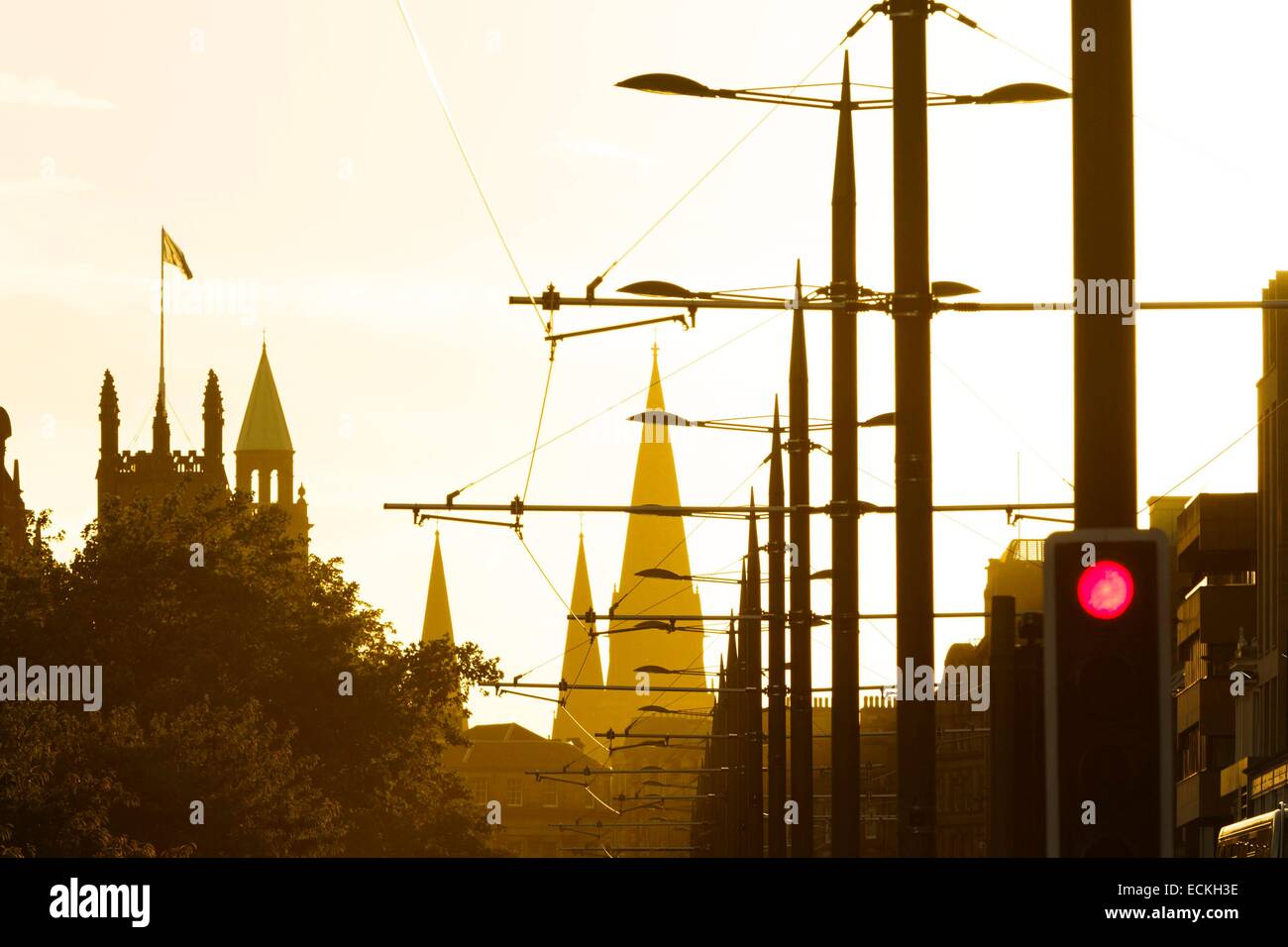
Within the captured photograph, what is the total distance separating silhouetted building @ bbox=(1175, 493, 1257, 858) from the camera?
92750mm

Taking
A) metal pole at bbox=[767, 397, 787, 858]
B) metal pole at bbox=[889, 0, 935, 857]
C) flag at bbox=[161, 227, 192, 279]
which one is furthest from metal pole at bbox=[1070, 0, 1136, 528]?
flag at bbox=[161, 227, 192, 279]

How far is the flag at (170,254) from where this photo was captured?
125 m

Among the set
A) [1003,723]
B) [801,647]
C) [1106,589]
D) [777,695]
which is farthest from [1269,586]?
[1106,589]

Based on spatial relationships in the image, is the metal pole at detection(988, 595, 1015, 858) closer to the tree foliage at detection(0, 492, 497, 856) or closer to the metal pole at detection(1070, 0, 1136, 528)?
the metal pole at detection(1070, 0, 1136, 528)

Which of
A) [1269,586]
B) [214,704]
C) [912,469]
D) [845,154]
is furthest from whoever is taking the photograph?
[1269,586]

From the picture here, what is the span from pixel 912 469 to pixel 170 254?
112015mm

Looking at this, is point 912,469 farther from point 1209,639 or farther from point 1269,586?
point 1209,639

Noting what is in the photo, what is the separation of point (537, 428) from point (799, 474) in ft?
13.1

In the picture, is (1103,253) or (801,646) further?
(801,646)

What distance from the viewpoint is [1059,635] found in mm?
8508

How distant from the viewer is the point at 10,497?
5615 inches

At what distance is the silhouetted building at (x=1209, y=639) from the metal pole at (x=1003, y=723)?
74570mm

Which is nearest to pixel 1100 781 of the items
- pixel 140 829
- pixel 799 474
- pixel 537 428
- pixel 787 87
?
pixel 787 87
